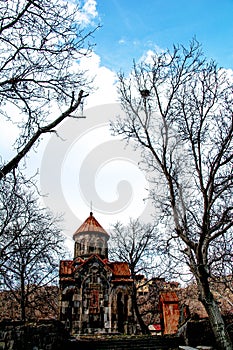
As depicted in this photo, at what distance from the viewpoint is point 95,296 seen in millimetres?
22422

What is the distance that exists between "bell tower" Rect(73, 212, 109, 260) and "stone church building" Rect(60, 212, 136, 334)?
5.55ft

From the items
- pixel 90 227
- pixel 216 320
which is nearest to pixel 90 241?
pixel 90 227

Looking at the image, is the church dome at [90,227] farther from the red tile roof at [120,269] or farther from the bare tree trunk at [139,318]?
the bare tree trunk at [139,318]

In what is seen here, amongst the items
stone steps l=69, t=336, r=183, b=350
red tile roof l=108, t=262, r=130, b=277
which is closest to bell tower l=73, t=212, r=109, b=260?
red tile roof l=108, t=262, r=130, b=277

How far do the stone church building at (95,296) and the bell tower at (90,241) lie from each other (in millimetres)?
1690

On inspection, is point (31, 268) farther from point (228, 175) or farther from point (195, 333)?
point (228, 175)

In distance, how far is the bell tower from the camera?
2656 cm

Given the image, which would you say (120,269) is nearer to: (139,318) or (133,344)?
(139,318)

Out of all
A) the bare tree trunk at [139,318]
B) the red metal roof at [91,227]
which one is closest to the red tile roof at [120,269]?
the bare tree trunk at [139,318]

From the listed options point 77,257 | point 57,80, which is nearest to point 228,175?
point 57,80

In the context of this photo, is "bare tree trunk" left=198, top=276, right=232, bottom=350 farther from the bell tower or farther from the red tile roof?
the bell tower

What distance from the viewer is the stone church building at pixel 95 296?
21.1m

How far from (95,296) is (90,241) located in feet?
18.0

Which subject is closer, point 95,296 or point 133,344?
point 133,344
